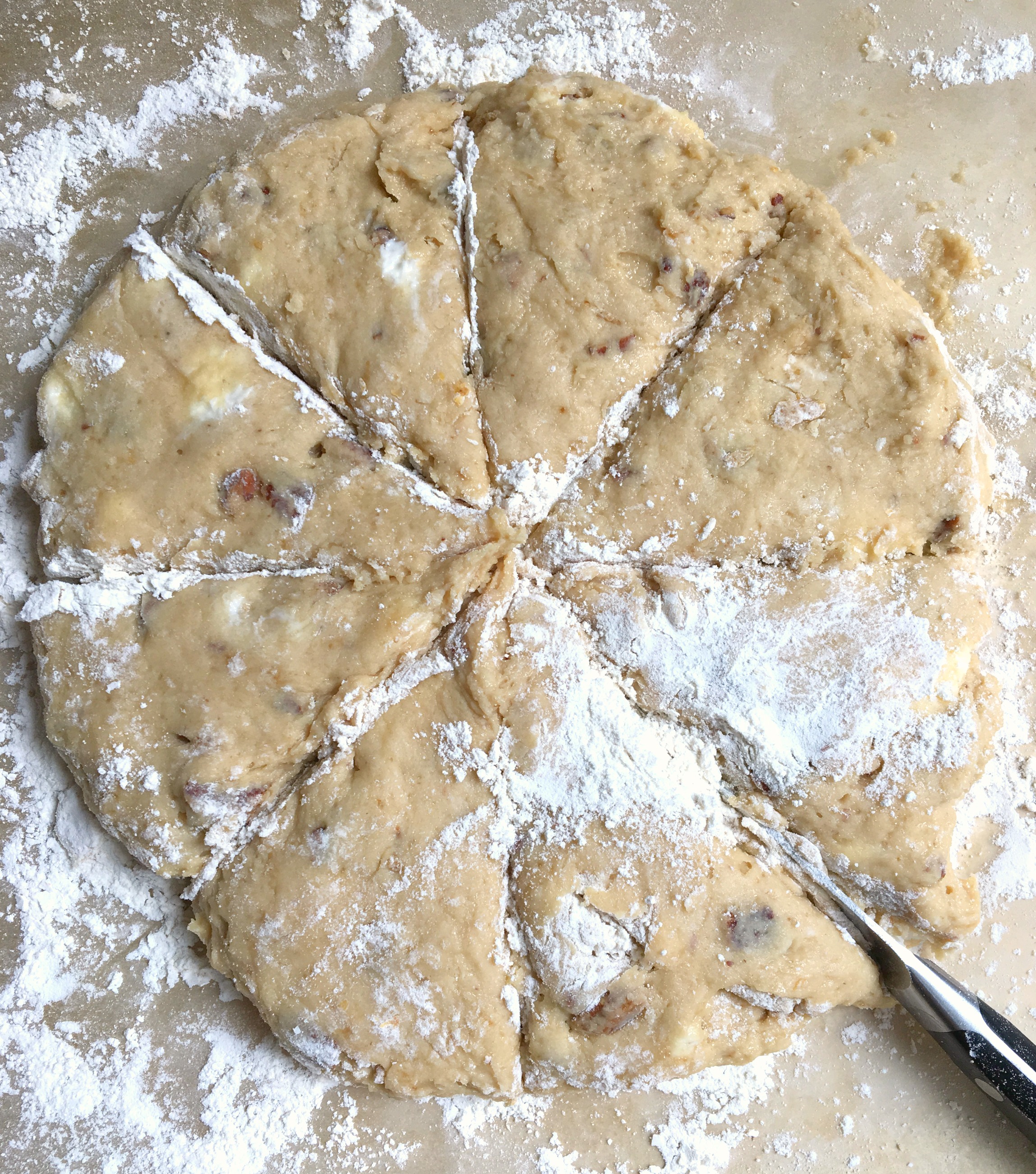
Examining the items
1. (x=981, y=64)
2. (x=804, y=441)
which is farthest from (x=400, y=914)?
(x=981, y=64)

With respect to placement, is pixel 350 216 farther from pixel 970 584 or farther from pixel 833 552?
pixel 970 584

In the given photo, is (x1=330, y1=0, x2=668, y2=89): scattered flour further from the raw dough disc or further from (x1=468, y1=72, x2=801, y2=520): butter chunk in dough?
the raw dough disc

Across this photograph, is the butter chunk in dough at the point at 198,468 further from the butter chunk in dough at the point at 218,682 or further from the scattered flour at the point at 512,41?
the scattered flour at the point at 512,41

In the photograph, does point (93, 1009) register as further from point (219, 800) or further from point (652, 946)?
point (652, 946)

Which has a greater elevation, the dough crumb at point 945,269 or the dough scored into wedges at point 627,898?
the dough crumb at point 945,269

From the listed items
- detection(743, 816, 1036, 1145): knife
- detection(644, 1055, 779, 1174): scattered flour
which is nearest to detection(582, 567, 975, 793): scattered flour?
detection(743, 816, 1036, 1145): knife

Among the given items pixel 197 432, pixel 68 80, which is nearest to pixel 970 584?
pixel 197 432

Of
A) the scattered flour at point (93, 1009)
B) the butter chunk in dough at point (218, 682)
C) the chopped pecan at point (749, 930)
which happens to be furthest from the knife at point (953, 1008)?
the scattered flour at point (93, 1009)
